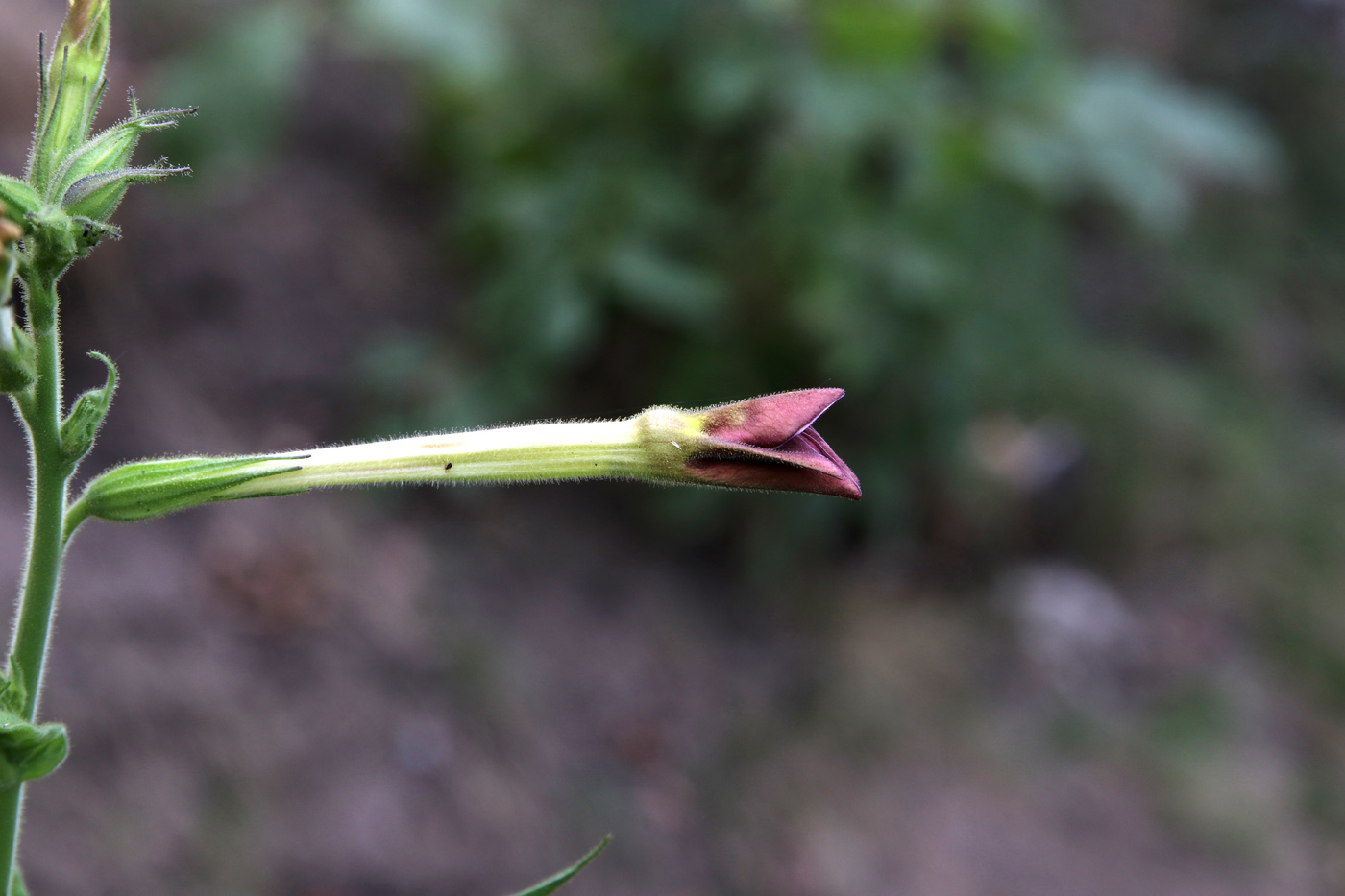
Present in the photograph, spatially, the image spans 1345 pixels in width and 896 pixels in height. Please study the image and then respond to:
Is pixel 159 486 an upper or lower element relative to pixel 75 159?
lower

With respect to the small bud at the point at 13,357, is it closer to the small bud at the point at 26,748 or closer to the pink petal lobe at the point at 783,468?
the small bud at the point at 26,748

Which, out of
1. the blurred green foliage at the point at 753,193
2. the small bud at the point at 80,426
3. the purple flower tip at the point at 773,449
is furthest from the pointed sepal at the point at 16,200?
the blurred green foliage at the point at 753,193

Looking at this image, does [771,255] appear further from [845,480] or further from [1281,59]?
[1281,59]

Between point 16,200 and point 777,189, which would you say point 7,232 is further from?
point 777,189

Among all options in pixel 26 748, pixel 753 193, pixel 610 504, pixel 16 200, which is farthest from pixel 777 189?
pixel 26 748

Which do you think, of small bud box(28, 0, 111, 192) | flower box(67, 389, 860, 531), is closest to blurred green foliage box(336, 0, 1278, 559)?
small bud box(28, 0, 111, 192)

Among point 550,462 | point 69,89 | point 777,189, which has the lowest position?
point 550,462

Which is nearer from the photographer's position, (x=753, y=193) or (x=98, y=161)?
(x=98, y=161)
